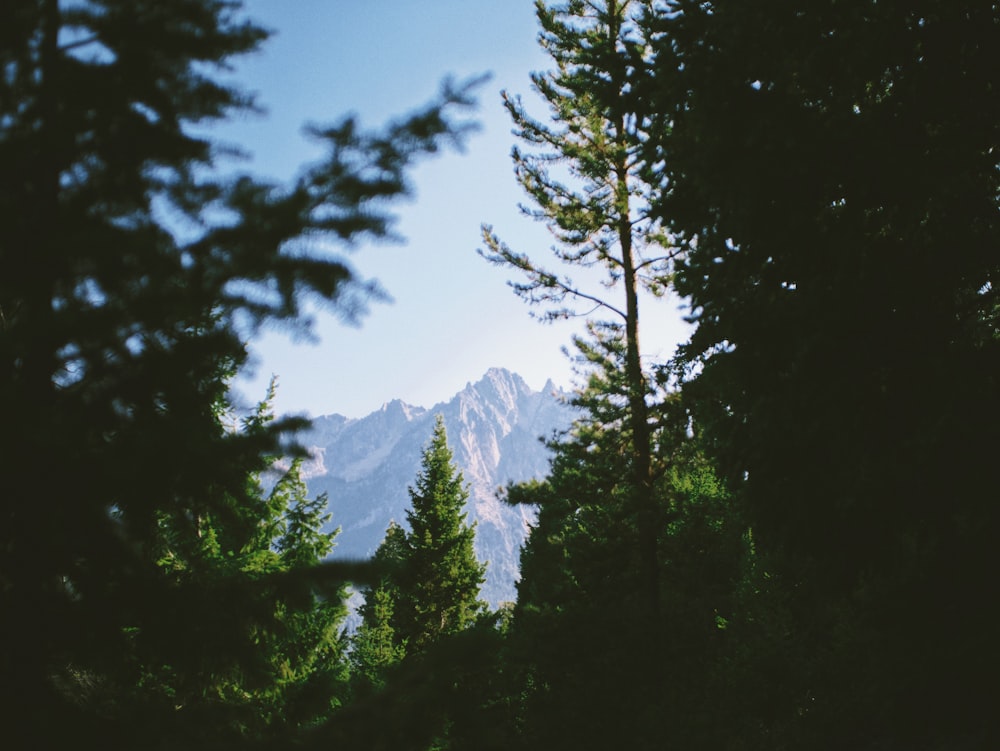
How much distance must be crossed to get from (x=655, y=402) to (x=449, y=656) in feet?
37.1

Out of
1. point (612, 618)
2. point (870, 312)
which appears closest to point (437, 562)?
point (612, 618)

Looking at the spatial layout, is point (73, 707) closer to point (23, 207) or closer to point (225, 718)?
point (225, 718)

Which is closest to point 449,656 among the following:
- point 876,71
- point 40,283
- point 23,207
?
point 40,283

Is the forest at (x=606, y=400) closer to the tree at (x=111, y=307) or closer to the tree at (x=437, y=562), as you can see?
the tree at (x=111, y=307)

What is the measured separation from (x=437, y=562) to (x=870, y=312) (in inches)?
826

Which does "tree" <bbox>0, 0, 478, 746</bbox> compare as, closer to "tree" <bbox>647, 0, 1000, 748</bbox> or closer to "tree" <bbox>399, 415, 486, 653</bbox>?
"tree" <bbox>647, 0, 1000, 748</bbox>

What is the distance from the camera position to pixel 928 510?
5.38 metres

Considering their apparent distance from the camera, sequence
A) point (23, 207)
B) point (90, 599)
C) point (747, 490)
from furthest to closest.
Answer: point (747, 490)
point (90, 599)
point (23, 207)

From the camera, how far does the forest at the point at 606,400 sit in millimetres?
2041

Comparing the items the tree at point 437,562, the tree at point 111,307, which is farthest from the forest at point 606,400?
the tree at point 437,562

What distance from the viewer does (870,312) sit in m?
5.83

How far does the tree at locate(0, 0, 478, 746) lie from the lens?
1968 millimetres

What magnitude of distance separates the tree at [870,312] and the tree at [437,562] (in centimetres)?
1768

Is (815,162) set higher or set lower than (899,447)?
higher
